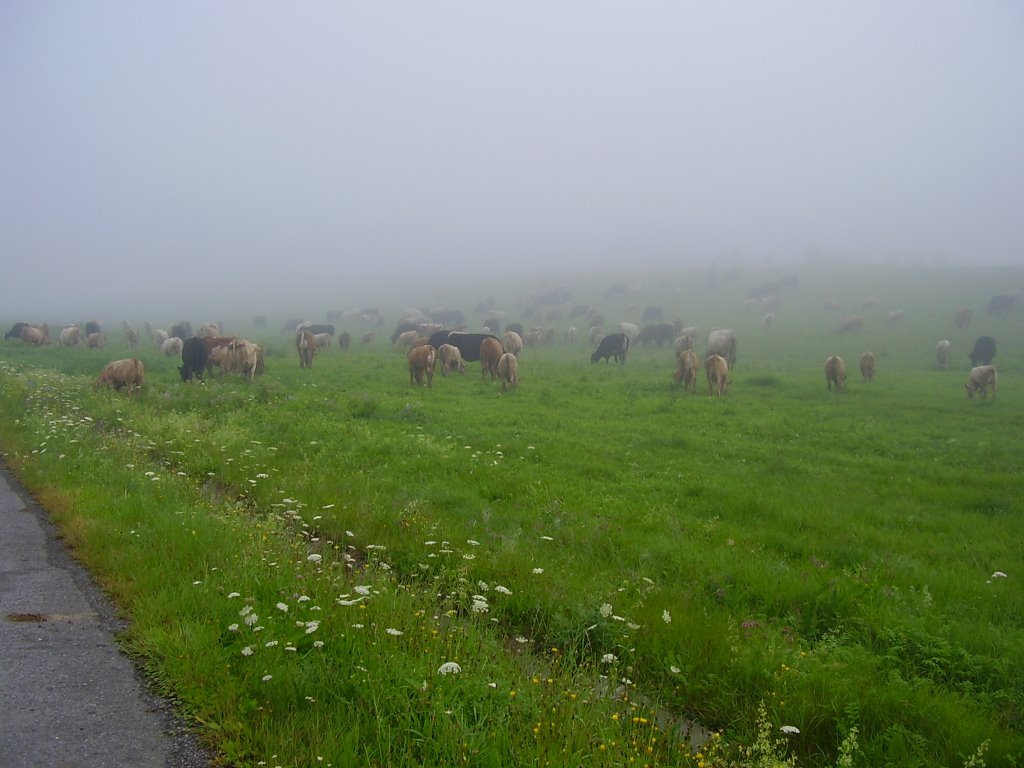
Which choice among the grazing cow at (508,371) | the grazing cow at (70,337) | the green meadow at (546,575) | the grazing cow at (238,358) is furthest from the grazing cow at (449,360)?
the grazing cow at (70,337)

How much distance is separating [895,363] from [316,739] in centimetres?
3559

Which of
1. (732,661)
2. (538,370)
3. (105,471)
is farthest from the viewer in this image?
(538,370)

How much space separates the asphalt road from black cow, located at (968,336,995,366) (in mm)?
35931

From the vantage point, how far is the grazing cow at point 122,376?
18.4 meters

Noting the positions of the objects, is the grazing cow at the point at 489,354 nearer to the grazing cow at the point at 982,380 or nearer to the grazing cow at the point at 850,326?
the grazing cow at the point at 982,380

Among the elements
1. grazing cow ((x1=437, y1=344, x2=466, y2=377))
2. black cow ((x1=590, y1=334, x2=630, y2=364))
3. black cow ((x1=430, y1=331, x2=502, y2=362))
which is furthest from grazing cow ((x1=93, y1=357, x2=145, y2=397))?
black cow ((x1=590, y1=334, x2=630, y2=364))

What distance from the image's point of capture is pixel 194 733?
396 centimetres

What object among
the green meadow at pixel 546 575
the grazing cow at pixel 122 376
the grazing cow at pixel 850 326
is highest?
the grazing cow at pixel 850 326

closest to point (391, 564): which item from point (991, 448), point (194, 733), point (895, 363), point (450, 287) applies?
point (194, 733)

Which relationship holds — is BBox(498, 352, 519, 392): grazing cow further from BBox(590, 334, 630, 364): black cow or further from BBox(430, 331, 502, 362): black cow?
BBox(590, 334, 630, 364): black cow

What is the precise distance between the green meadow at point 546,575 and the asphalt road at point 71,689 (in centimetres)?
20

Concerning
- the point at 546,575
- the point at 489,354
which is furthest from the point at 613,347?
the point at 546,575

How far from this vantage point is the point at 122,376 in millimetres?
18547

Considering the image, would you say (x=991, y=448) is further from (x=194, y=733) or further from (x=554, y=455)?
(x=194, y=733)
